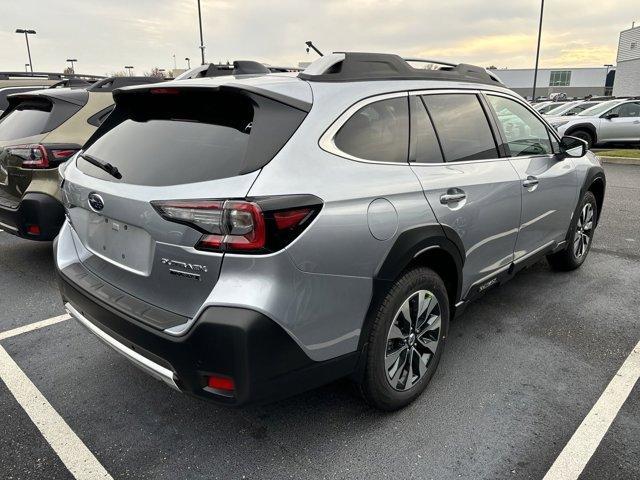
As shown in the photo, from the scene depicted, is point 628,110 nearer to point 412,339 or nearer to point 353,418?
point 412,339

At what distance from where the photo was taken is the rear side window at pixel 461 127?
2.88 m

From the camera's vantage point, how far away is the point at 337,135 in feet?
7.36

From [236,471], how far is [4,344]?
2196 millimetres

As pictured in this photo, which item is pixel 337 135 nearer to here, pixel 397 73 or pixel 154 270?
pixel 397 73

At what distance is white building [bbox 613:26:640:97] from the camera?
141 feet

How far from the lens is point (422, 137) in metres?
2.72

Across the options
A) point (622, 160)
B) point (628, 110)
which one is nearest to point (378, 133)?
point (622, 160)

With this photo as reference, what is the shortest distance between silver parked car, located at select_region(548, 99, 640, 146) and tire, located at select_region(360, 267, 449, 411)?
13927mm

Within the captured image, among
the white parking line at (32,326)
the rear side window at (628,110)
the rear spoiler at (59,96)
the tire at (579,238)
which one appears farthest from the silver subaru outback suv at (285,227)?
the rear side window at (628,110)

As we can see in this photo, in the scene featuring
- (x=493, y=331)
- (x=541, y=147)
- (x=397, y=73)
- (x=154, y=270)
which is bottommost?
(x=493, y=331)

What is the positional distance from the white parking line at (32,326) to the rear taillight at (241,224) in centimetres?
243

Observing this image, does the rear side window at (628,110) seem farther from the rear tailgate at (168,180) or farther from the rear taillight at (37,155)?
the rear tailgate at (168,180)

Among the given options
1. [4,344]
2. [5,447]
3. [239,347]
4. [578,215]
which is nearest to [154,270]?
[239,347]

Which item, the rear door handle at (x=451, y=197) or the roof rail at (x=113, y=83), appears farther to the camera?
the roof rail at (x=113, y=83)
